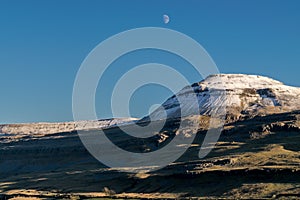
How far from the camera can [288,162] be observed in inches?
5231

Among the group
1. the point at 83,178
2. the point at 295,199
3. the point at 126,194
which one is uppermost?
the point at 83,178

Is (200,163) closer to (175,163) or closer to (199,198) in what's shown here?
(175,163)

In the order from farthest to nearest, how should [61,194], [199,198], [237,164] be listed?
[237,164] → [61,194] → [199,198]

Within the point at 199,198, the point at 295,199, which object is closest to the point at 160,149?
the point at 199,198

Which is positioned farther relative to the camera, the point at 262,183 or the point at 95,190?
the point at 95,190

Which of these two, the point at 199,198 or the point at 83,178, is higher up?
the point at 83,178

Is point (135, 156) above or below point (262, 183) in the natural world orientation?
above

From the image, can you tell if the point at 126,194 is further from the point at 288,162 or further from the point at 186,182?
the point at 288,162

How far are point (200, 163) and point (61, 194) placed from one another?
139 feet

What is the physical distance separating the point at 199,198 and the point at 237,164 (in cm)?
3822

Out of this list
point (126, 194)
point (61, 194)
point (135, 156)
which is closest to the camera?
point (126, 194)

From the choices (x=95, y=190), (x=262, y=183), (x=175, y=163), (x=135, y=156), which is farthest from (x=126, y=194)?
(x=135, y=156)

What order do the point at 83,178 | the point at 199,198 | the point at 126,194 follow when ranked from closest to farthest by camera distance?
the point at 199,198 → the point at 126,194 → the point at 83,178

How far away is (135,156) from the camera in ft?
634
